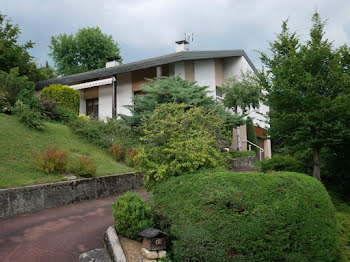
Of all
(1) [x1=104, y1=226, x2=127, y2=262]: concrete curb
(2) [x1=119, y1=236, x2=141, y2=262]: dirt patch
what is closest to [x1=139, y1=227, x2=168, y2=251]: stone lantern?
(2) [x1=119, y1=236, x2=141, y2=262]: dirt patch

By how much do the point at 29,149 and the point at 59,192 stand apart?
272cm

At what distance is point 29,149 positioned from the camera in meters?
10.3

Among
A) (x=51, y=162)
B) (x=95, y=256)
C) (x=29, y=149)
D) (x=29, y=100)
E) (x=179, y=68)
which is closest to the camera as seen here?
(x=95, y=256)

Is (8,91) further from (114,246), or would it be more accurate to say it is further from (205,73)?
(114,246)

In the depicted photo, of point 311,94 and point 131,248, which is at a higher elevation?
point 311,94

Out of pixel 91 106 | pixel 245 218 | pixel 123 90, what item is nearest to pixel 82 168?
pixel 245 218

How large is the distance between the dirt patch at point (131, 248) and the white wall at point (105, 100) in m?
16.3

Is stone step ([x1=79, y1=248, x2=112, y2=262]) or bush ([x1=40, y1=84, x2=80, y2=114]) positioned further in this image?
bush ([x1=40, y1=84, x2=80, y2=114])

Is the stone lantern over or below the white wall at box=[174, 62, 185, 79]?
below

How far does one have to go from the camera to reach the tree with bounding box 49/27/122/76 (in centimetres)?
3875

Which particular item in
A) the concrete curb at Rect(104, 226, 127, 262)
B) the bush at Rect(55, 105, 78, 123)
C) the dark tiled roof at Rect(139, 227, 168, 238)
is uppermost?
the bush at Rect(55, 105, 78, 123)

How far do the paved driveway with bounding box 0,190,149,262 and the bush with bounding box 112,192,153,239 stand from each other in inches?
22.5

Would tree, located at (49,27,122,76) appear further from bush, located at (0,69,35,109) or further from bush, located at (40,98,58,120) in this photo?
bush, located at (40,98,58,120)

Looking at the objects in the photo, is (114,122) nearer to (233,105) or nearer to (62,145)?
(62,145)
